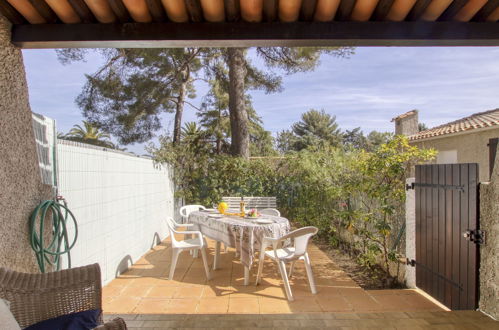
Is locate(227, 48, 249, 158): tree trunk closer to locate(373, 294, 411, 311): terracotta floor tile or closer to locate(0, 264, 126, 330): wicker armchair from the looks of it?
locate(373, 294, 411, 311): terracotta floor tile

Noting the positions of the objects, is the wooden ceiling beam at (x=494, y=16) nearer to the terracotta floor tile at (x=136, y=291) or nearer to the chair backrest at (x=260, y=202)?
the terracotta floor tile at (x=136, y=291)

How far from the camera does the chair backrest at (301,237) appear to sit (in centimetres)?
387

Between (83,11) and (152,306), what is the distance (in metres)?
2.75

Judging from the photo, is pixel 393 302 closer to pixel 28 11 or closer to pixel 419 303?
pixel 419 303

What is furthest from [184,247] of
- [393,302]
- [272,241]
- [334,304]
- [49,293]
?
[49,293]

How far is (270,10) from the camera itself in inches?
89.4

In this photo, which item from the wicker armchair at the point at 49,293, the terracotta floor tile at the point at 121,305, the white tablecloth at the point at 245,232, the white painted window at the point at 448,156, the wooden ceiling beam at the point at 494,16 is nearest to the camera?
the wicker armchair at the point at 49,293

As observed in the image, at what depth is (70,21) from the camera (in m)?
2.41

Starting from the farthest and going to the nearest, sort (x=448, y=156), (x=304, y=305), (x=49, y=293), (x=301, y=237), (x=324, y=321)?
(x=448, y=156)
(x=301, y=237)
(x=304, y=305)
(x=324, y=321)
(x=49, y=293)

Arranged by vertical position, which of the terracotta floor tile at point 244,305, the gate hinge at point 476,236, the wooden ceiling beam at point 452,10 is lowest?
the terracotta floor tile at point 244,305

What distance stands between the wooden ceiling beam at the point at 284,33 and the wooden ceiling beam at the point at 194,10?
0.05 m

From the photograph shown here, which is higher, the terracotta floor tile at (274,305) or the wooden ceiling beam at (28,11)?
the wooden ceiling beam at (28,11)

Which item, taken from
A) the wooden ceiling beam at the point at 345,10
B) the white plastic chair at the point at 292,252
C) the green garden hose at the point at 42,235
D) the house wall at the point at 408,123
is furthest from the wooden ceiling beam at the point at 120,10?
the house wall at the point at 408,123

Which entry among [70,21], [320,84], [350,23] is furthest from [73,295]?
[320,84]
